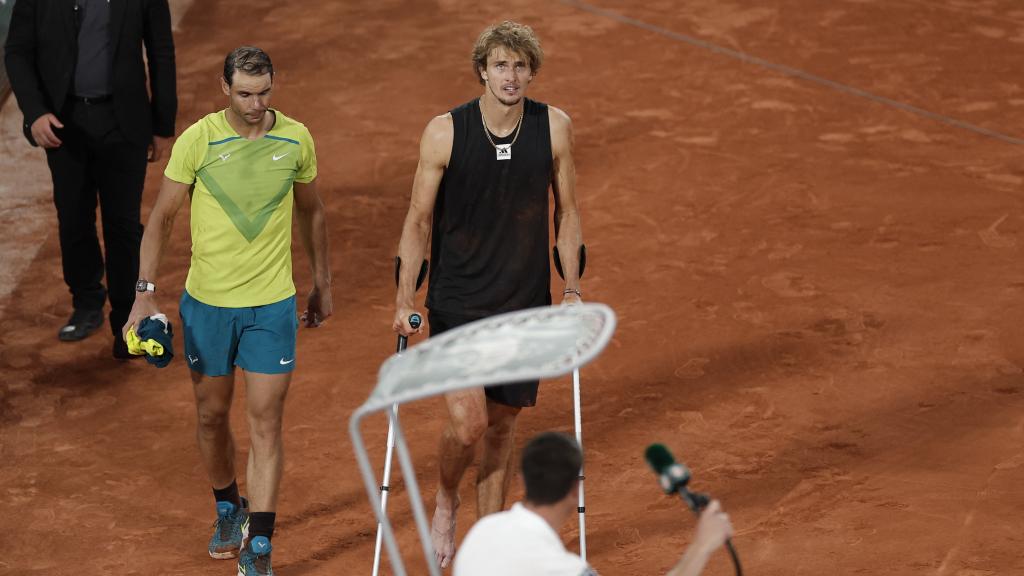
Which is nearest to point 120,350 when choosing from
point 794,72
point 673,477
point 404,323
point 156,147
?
point 156,147

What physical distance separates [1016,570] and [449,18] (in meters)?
10.3

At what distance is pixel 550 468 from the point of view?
14.9 feet

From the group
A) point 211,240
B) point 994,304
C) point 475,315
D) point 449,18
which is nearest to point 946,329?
point 994,304

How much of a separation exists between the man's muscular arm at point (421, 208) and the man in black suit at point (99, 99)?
9.89 ft

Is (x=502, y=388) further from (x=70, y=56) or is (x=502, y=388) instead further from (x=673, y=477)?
(x=70, y=56)

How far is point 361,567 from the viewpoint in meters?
7.47

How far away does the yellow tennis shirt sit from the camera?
6.86 m

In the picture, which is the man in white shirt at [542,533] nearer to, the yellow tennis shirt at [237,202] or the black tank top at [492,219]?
the black tank top at [492,219]

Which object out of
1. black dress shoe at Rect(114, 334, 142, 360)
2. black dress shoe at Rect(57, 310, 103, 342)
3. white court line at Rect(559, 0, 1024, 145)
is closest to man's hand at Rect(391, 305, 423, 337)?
black dress shoe at Rect(114, 334, 142, 360)

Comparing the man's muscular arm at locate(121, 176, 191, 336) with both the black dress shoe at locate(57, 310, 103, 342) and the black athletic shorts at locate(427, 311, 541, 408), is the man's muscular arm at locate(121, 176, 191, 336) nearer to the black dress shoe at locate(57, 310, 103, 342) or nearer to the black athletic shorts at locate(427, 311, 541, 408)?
the black athletic shorts at locate(427, 311, 541, 408)

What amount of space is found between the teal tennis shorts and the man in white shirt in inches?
107

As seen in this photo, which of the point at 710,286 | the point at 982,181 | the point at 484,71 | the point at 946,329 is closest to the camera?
the point at 484,71

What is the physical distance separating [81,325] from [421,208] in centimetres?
398

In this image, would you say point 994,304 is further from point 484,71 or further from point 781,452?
point 484,71
